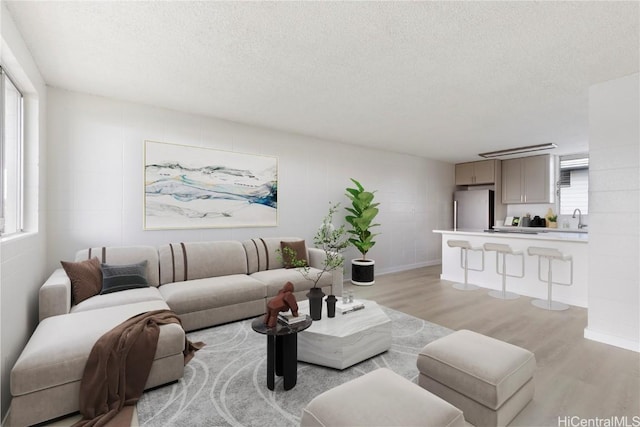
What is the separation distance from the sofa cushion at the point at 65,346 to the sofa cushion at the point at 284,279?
1.44m

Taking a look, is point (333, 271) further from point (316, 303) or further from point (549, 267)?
point (549, 267)

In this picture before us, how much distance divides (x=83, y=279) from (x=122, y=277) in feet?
1.03

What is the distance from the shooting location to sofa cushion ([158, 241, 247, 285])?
3.52 meters

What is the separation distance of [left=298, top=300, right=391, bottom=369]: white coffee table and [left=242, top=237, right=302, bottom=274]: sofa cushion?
1.65 meters

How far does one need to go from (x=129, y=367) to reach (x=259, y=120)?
10.8ft

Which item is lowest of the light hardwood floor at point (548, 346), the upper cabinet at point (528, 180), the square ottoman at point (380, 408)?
the light hardwood floor at point (548, 346)

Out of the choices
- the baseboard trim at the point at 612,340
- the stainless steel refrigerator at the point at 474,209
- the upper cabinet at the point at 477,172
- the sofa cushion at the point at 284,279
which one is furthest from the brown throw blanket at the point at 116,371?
the upper cabinet at the point at 477,172

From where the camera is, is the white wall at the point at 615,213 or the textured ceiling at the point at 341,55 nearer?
the textured ceiling at the point at 341,55

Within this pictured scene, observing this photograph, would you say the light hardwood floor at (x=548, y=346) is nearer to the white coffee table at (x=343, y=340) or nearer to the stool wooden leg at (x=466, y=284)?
the stool wooden leg at (x=466, y=284)

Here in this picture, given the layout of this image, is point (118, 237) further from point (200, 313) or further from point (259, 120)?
point (259, 120)

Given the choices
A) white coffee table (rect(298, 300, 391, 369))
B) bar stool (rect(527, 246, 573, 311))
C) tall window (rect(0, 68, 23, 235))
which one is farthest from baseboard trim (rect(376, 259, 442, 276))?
tall window (rect(0, 68, 23, 235))

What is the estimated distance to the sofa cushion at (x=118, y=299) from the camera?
8.57 feet

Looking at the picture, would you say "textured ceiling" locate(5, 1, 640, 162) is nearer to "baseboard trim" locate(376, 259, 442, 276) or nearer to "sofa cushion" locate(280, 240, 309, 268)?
"sofa cushion" locate(280, 240, 309, 268)

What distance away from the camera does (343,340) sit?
7.74 feet
